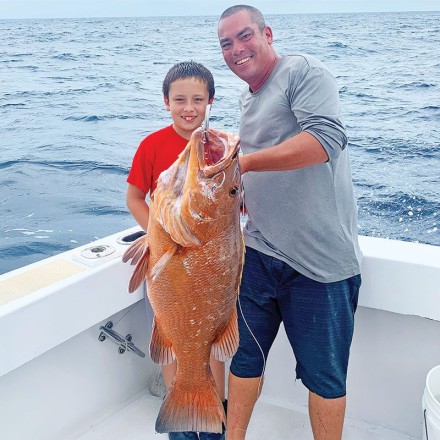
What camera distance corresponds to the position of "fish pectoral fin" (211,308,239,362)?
2334mm

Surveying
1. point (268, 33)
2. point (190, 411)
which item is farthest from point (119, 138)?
point (190, 411)

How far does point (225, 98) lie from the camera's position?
50.4ft

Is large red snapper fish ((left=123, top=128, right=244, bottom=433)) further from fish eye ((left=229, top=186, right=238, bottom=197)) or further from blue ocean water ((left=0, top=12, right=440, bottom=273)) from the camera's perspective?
blue ocean water ((left=0, top=12, right=440, bottom=273))

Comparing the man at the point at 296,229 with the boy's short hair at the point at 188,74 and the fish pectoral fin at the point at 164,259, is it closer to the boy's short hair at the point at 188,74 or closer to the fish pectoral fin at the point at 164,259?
the boy's short hair at the point at 188,74

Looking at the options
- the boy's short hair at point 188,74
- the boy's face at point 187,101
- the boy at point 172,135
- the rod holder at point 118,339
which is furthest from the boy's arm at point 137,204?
the rod holder at point 118,339

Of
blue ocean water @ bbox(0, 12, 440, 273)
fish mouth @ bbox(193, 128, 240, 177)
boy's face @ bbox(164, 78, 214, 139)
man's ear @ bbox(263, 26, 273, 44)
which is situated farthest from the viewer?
blue ocean water @ bbox(0, 12, 440, 273)

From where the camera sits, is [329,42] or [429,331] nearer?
[429,331]

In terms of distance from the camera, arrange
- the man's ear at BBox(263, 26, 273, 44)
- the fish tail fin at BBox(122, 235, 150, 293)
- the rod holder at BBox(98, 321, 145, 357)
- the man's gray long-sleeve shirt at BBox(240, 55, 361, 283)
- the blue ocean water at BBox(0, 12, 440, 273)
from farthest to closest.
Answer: the blue ocean water at BBox(0, 12, 440, 273), the rod holder at BBox(98, 321, 145, 357), the man's ear at BBox(263, 26, 273, 44), the man's gray long-sleeve shirt at BBox(240, 55, 361, 283), the fish tail fin at BBox(122, 235, 150, 293)

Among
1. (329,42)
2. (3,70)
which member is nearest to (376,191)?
(3,70)

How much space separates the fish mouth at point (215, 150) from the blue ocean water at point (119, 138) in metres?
4.51

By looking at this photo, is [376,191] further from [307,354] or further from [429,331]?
[307,354]

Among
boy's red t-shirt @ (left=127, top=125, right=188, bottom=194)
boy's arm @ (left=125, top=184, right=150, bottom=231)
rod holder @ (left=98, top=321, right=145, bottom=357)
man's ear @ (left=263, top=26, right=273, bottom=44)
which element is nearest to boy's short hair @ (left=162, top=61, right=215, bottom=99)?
boy's red t-shirt @ (left=127, top=125, right=188, bottom=194)

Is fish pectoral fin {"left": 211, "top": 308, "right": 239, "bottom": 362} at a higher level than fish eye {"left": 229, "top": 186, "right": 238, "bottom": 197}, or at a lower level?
lower

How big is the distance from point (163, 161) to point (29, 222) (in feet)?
15.1
